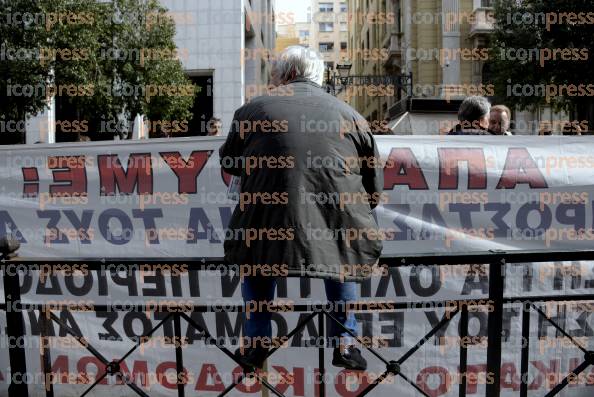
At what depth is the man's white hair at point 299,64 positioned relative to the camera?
2.74 m

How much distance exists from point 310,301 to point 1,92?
11.6 metres

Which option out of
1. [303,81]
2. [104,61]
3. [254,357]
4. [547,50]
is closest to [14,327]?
[254,357]

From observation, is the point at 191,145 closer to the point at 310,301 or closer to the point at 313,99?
the point at 310,301

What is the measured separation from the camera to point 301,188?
2541 mm

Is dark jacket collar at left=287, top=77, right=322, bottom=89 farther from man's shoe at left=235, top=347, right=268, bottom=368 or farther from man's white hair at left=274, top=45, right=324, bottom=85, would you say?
man's shoe at left=235, top=347, right=268, bottom=368

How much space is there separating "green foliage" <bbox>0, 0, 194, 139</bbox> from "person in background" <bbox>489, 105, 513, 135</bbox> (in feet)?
34.1

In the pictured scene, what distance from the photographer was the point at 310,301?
3.84 meters

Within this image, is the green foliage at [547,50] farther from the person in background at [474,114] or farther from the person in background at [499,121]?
the person in background at [474,114]

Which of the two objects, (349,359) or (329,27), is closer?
(349,359)

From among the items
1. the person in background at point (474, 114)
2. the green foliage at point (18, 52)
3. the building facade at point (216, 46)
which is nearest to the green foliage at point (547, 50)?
the building facade at point (216, 46)

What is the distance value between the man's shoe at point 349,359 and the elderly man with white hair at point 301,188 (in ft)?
1.38

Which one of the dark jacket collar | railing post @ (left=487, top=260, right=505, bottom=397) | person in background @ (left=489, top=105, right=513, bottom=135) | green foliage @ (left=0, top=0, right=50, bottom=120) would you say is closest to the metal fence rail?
railing post @ (left=487, top=260, right=505, bottom=397)

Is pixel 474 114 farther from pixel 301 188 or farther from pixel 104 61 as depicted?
pixel 104 61

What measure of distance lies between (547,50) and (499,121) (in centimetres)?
→ 1299
